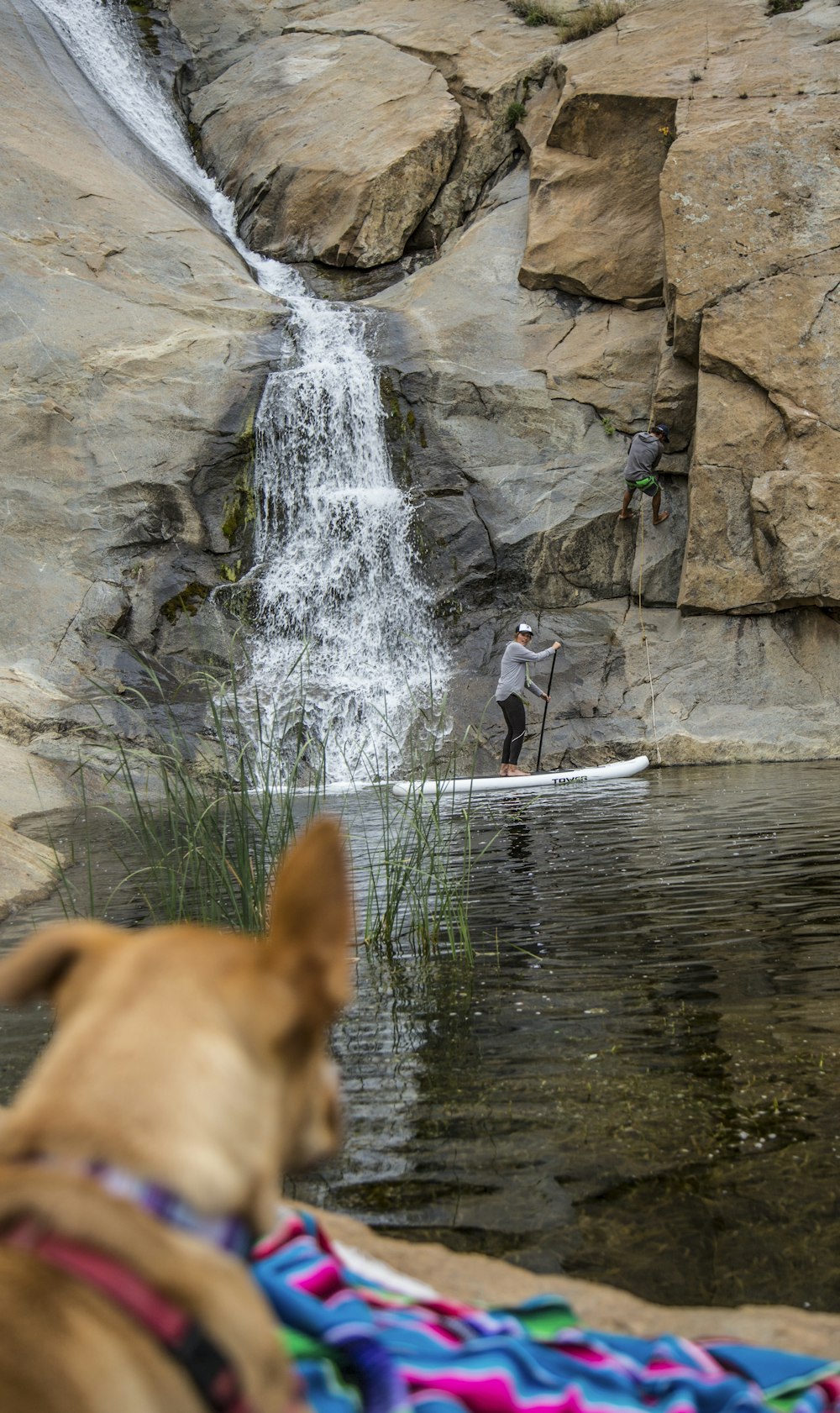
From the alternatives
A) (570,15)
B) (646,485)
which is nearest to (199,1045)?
(646,485)

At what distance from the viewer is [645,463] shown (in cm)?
1700

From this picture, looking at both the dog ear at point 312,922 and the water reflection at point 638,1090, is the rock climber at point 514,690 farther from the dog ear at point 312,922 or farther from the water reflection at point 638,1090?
the dog ear at point 312,922

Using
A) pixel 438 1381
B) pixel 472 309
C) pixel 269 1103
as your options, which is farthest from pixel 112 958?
pixel 472 309

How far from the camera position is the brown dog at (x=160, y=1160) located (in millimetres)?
1070

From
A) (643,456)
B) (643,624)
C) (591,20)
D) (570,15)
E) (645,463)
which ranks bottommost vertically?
(643,624)

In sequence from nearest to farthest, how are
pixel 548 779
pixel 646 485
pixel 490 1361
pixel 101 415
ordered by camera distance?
pixel 490 1361 < pixel 548 779 < pixel 646 485 < pixel 101 415

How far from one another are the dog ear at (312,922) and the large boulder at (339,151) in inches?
895

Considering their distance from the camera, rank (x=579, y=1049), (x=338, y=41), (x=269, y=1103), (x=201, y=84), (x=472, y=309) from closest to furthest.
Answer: (x=269, y=1103) < (x=579, y=1049) < (x=472, y=309) < (x=338, y=41) < (x=201, y=84)

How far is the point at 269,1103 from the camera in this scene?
1192 millimetres

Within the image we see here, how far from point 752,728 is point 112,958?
15.2 metres

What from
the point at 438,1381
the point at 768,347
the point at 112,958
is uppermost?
the point at 112,958

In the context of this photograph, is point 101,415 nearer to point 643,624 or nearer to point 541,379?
point 541,379

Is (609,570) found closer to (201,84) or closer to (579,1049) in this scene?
(579,1049)

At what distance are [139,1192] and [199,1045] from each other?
0.14 m
